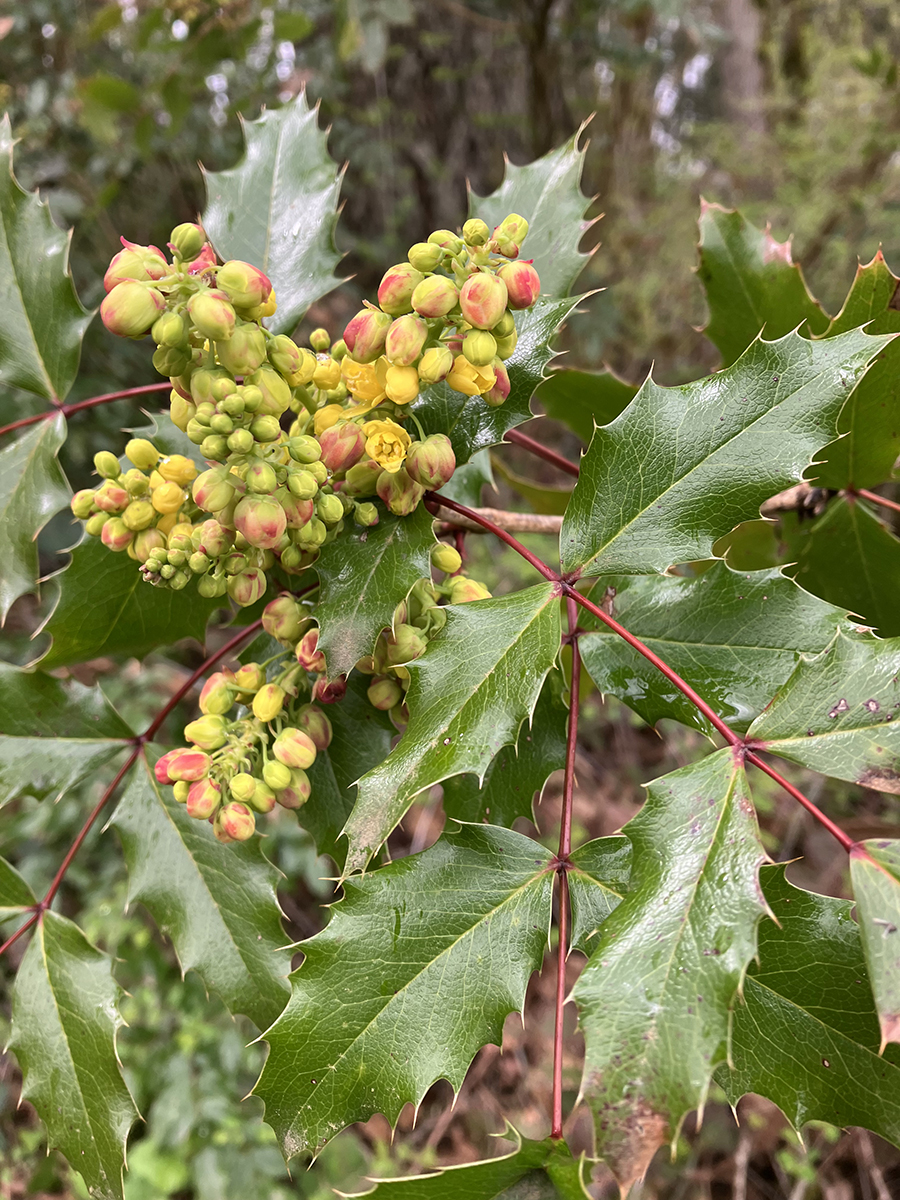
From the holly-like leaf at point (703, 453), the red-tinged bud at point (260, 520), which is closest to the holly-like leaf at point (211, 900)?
the red-tinged bud at point (260, 520)

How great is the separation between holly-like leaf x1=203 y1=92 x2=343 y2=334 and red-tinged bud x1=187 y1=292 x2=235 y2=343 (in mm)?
373

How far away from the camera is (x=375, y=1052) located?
70cm

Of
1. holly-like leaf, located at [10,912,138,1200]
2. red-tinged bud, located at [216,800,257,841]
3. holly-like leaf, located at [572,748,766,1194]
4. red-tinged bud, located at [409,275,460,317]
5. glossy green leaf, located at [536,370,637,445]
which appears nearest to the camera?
holly-like leaf, located at [572,748,766,1194]

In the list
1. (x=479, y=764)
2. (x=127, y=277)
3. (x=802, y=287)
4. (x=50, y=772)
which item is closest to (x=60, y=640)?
(x=50, y=772)

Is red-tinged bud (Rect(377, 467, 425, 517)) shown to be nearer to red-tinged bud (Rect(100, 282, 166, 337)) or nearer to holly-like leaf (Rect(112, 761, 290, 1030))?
red-tinged bud (Rect(100, 282, 166, 337))

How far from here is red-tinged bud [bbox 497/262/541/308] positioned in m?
0.69

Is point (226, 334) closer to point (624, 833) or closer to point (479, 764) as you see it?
point (479, 764)

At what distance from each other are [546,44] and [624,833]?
3.43 m

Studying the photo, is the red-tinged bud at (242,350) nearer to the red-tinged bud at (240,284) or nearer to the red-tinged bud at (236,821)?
the red-tinged bud at (240,284)

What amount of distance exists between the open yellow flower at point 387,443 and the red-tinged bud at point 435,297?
105mm

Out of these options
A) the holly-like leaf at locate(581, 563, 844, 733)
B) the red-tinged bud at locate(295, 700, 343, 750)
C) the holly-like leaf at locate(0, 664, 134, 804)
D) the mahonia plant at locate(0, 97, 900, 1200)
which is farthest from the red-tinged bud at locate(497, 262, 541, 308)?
the holly-like leaf at locate(0, 664, 134, 804)

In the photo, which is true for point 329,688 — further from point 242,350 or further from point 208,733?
point 242,350

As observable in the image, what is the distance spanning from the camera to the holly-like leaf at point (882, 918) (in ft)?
1.84

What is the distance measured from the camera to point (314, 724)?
839 mm
